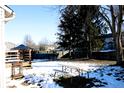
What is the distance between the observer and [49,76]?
5156mm

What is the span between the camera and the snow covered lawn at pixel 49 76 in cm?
486

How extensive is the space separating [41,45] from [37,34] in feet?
1.09

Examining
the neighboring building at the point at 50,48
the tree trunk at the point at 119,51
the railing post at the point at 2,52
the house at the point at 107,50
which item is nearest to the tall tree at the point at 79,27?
the house at the point at 107,50

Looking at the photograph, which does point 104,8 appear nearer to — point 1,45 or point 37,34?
point 37,34

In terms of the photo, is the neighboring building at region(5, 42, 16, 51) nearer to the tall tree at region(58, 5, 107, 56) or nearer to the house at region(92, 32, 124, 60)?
the tall tree at region(58, 5, 107, 56)

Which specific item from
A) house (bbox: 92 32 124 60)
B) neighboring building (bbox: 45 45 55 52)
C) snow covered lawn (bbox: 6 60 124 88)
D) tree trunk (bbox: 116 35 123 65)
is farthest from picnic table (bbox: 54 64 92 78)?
tree trunk (bbox: 116 35 123 65)

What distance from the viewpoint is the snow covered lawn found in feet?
16.0

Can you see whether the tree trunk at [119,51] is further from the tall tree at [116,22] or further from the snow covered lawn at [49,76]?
the snow covered lawn at [49,76]

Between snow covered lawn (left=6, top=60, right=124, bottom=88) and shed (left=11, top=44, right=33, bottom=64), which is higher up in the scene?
shed (left=11, top=44, right=33, bottom=64)

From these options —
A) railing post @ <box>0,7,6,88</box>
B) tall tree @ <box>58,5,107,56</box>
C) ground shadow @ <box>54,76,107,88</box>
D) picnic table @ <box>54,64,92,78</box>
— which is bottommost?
ground shadow @ <box>54,76,107,88</box>

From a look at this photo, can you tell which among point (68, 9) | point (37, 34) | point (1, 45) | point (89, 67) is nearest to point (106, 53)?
point (89, 67)

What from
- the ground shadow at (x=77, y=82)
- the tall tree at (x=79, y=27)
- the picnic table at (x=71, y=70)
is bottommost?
the ground shadow at (x=77, y=82)

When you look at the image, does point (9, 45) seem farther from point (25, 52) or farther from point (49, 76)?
point (49, 76)

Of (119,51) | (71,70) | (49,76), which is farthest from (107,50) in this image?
(49,76)
